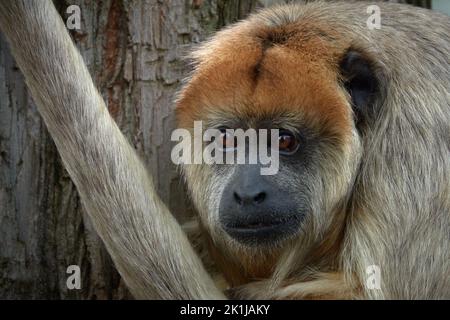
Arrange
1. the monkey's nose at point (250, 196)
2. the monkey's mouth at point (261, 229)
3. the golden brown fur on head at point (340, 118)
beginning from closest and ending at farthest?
the golden brown fur on head at point (340, 118)
the monkey's nose at point (250, 196)
the monkey's mouth at point (261, 229)

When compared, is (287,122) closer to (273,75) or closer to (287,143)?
(287,143)

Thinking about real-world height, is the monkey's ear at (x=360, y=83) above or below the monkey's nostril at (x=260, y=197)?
above

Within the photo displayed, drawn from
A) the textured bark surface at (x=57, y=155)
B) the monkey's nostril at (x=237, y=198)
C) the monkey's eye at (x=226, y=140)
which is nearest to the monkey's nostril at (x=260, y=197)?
the monkey's nostril at (x=237, y=198)

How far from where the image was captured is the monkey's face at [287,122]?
5.23m

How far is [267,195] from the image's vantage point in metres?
5.21

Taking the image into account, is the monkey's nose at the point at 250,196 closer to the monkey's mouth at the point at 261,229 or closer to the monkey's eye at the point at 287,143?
the monkey's mouth at the point at 261,229

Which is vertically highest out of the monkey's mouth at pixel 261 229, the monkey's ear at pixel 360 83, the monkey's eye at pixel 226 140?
the monkey's ear at pixel 360 83

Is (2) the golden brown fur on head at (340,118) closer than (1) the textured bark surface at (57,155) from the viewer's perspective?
Yes

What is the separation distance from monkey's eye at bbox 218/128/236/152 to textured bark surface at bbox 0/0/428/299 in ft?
1.96

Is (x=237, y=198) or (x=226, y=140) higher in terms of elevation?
(x=226, y=140)

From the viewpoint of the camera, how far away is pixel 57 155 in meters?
6.09

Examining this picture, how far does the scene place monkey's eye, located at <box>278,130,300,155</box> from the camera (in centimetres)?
537

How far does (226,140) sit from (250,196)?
52cm

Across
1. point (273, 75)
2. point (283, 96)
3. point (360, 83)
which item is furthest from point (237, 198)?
point (360, 83)
